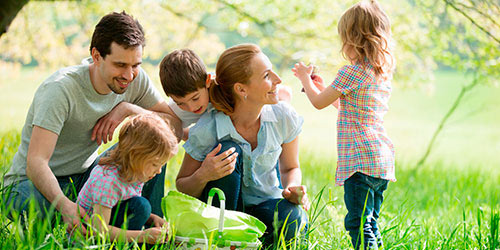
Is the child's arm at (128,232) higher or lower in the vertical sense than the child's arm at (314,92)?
lower

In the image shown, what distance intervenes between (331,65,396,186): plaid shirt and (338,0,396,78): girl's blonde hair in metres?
0.06

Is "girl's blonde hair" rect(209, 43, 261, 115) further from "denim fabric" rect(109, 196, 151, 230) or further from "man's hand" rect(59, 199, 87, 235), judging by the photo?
"man's hand" rect(59, 199, 87, 235)

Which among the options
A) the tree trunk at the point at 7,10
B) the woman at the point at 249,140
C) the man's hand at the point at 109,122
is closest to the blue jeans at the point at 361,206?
the woman at the point at 249,140

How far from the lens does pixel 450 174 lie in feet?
20.3

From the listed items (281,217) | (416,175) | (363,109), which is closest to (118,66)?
(281,217)

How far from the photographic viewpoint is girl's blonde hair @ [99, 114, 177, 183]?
2.26 m

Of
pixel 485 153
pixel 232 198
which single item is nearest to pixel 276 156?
pixel 232 198

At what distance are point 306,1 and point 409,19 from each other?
153 cm

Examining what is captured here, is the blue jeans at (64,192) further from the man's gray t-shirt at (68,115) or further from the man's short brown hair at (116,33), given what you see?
the man's short brown hair at (116,33)

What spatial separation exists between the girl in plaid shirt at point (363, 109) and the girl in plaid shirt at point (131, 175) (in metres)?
0.93

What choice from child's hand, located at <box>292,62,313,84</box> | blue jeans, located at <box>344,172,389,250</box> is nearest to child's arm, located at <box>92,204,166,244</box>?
blue jeans, located at <box>344,172,389,250</box>

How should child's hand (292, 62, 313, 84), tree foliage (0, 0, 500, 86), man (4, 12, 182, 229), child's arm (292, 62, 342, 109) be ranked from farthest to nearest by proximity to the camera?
tree foliage (0, 0, 500, 86) < child's hand (292, 62, 313, 84) < child's arm (292, 62, 342, 109) < man (4, 12, 182, 229)

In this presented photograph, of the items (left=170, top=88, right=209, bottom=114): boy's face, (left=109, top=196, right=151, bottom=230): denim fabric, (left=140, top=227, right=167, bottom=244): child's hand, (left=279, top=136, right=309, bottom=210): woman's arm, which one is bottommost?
(left=140, top=227, right=167, bottom=244): child's hand

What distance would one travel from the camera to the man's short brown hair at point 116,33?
2678mm
